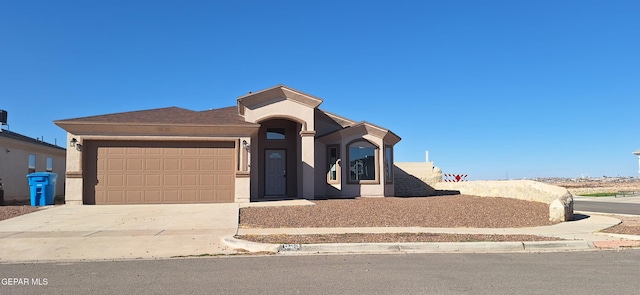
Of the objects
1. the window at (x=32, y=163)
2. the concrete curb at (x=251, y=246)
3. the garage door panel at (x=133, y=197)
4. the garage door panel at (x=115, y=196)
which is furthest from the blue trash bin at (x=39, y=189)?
the concrete curb at (x=251, y=246)

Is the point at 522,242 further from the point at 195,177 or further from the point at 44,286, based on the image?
the point at 195,177

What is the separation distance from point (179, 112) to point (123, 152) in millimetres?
3290

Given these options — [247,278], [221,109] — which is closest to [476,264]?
[247,278]

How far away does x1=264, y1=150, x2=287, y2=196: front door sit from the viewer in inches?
816

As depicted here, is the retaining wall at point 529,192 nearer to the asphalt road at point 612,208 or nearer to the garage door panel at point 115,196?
the asphalt road at point 612,208

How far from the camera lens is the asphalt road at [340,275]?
6145 mm

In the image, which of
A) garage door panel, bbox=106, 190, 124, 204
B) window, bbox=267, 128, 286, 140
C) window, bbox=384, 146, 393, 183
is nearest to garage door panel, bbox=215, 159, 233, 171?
garage door panel, bbox=106, 190, 124, 204

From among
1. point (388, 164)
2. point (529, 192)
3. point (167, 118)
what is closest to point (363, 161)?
point (388, 164)

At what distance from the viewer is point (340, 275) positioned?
700 centimetres

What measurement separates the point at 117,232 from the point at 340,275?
651cm

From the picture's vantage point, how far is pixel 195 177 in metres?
17.1

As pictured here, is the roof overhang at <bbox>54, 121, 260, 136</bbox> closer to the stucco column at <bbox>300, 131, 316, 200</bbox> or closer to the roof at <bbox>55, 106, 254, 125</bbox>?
the roof at <bbox>55, 106, 254, 125</bbox>

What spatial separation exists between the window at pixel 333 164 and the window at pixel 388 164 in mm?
2265

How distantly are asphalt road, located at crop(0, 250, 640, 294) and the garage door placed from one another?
907cm
